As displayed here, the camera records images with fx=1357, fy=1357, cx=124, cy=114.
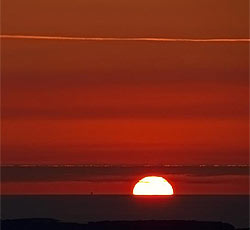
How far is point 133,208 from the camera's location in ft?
230

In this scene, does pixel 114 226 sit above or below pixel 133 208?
below

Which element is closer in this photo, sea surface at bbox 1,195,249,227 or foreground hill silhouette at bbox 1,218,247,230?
foreground hill silhouette at bbox 1,218,247,230

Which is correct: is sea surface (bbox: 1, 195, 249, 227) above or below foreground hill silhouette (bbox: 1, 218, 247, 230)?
above

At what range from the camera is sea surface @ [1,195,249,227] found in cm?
6308

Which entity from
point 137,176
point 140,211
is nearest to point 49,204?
point 137,176

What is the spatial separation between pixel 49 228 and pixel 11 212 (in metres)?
36.5

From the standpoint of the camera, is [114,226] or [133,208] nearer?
[114,226]

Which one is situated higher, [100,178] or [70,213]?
[100,178]

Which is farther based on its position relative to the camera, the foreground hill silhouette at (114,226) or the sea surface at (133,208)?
the sea surface at (133,208)

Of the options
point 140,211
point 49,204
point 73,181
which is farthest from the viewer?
point 73,181

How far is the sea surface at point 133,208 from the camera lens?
63075 millimetres

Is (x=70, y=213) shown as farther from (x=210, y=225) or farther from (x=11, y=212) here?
(x=210, y=225)

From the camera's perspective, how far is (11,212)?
7094cm

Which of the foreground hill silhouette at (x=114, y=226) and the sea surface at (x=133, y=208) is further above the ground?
the sea surface at (x=133, y=208)
